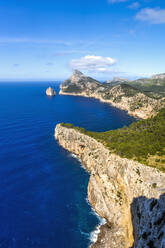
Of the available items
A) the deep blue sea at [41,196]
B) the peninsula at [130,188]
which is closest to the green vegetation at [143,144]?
the peninsula at [130,188]

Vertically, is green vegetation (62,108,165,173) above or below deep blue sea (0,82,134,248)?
above

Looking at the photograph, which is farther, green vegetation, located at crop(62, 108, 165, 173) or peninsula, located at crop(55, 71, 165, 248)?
green vegetation, located at crop(62, 108, 165, 173)

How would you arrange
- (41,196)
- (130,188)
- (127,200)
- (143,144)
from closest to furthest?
(130,188) < (127,200) < (143,144) < (41,196)

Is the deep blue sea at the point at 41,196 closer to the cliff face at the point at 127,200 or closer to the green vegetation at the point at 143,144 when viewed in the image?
the cliff face at the point at 127,200

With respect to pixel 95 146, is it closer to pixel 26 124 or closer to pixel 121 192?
pixel 121 192

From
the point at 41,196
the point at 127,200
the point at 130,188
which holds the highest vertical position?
the point at 130,188

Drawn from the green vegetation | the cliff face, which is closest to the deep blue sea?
the cliff face

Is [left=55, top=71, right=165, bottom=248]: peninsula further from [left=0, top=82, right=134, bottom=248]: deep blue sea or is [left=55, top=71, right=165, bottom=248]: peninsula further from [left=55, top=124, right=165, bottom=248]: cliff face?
[left=0, top=82, right=134, bottom=248]: deep blue sea

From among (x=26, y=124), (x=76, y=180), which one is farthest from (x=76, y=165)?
(x=26, y=124)

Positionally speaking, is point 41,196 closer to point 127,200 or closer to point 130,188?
point 127,200

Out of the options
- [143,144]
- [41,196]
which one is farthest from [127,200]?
[41,196]
